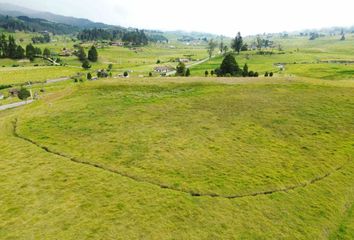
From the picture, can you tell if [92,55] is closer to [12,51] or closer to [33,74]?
[12,51]

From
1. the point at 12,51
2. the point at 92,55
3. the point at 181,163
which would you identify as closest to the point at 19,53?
the point at 12,51

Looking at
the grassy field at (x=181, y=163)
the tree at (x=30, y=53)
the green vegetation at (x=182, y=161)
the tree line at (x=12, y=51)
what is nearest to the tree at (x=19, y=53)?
the tree line at (x=12, y=51)

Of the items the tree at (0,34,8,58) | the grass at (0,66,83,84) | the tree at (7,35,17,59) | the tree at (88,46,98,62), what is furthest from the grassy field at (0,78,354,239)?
the tree at (0,34,8,58)

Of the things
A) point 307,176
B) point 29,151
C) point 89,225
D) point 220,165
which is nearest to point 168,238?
point 89,225

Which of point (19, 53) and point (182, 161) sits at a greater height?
point (19, 53)

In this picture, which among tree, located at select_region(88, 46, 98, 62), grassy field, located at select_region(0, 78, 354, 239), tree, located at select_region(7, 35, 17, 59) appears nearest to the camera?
grassy field, located at select_region(0, 78, 354, 239)

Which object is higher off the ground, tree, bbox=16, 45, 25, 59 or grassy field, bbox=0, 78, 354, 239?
tree, bbox=16, 45, 25, 59

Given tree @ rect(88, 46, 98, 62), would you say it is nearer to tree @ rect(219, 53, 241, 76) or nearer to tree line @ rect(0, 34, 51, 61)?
tree line @ rect(0, 34, 51, 61)

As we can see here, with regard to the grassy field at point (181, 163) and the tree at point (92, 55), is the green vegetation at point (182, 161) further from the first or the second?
the tree at point (92, 55)
